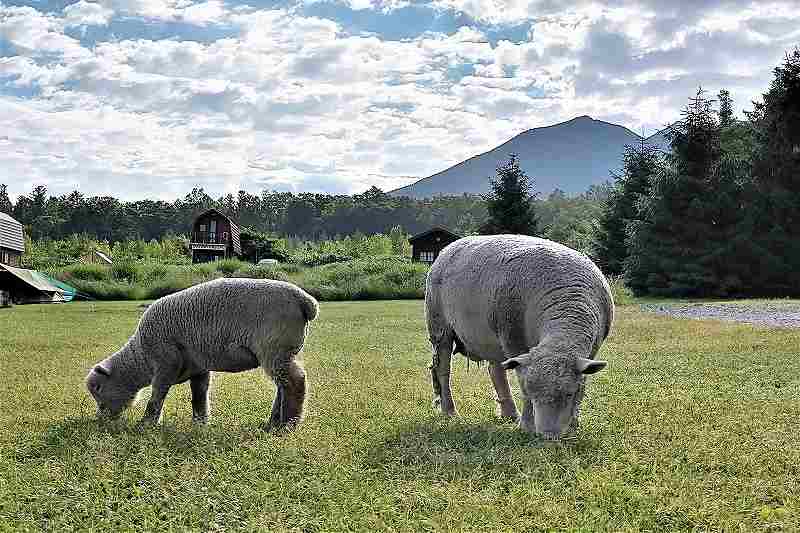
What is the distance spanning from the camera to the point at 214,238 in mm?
76750

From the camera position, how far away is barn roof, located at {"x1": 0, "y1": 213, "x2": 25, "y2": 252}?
47312 millimetres

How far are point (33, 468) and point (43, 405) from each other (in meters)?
3.76

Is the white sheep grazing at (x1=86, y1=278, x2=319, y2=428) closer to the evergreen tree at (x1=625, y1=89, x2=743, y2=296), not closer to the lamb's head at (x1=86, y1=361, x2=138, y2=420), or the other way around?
the lamb's head at (x1=86, y1=361, x2=138, y2=420)

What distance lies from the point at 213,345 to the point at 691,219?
3498 centimetres

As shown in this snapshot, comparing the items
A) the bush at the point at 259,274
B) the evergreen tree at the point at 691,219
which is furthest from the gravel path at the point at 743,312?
the bush at the point at 259,274

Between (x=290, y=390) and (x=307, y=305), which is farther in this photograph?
(x=307, y=305)

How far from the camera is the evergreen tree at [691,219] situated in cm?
3847

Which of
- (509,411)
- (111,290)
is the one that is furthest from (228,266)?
(509,411)

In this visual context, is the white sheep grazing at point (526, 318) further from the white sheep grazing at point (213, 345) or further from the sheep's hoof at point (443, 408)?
the white sheep grazing at point (213, 345)

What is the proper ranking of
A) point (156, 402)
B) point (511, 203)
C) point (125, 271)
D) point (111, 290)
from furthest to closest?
point (125, 271) < point (511, 203) < point (111, 290) < point (156, 402)

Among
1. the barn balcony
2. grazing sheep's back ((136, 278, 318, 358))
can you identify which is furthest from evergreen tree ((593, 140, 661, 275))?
grazing sheep's back ((136, 278, 318, 358))

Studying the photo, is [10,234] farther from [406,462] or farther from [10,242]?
[406,462]

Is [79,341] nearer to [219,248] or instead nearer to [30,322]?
[30,322]

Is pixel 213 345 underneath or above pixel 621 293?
above
